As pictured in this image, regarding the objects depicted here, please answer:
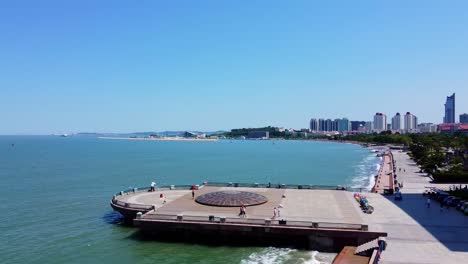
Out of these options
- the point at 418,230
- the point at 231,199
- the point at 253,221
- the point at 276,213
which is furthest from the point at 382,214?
the point at 231,199

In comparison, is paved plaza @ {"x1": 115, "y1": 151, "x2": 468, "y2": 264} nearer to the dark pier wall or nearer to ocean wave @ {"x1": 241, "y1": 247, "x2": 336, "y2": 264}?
the dark pier wall

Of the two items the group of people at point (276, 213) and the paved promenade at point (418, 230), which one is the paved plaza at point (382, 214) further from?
the group of people at point (276, 213)

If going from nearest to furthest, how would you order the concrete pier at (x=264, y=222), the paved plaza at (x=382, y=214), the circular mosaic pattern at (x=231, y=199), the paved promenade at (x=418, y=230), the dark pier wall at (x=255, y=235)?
1. the paved promenade at (x=418, y=230)
2. the paved plaza at (x=382, y=214)
3. the dark pier wall at (x=255, y=235)
4. the concrete pier at (x=264, y=222)
5. the circular mosaic pattern at (x=231, y=199)

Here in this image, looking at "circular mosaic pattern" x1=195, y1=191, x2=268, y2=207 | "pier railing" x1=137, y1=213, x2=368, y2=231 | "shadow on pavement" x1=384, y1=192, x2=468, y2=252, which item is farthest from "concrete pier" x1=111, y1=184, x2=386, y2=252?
"shadow on pavement" x1=384, y1=192, x2=468, y2=252

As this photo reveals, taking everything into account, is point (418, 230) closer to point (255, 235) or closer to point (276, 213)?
point (276, 213)

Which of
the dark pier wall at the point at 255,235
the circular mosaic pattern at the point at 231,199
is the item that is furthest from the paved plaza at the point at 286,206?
the dark pier wall at the point at 255,235

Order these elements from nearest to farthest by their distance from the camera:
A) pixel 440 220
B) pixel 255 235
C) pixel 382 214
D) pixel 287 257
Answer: pixel 287 257, pixel 255 235, pixel 440 220, pixel 382 214
